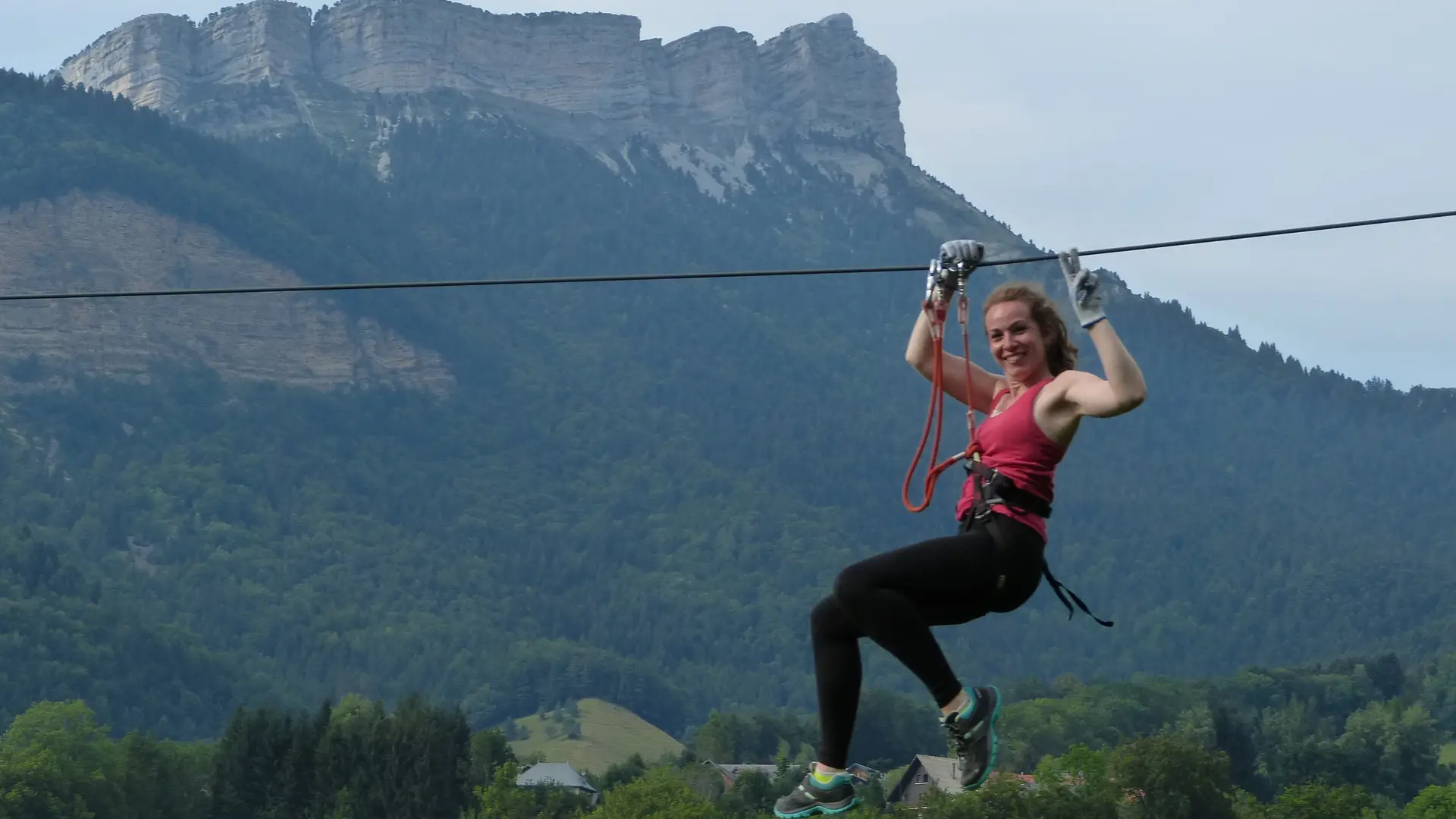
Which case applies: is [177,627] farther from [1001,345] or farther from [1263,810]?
[1001,345]

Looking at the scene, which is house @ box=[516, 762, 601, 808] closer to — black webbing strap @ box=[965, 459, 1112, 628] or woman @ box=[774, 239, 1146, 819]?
woman @ box=[774, 239, 1146, 819]

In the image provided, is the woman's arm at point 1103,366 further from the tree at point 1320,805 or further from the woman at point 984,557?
the tree at point 1320,805

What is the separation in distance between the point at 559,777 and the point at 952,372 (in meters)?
132

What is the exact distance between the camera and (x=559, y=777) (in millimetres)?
139500

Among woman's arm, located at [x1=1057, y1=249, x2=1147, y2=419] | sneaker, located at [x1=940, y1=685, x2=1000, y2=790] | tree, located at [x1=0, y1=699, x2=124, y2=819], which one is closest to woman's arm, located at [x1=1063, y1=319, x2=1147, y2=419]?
woman's arm, located at [x1=1057, y1=249, x2=1147, y2=419]

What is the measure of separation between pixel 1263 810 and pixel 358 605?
418 feet

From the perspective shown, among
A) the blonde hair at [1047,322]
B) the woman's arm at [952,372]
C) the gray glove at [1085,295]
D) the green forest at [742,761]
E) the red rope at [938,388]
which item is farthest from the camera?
the green forest at [742,761]

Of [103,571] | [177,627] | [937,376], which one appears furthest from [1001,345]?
[103,571]

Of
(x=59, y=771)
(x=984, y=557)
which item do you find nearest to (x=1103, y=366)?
(x=984, y=557)

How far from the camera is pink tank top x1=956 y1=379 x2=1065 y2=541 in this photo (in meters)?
9.01

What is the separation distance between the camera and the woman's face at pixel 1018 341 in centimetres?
920

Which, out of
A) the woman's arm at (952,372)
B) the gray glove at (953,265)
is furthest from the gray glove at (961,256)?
the woman's arm at (952,372)

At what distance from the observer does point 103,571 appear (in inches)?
7608

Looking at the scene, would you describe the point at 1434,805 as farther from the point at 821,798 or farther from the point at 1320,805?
the point at 821,798
